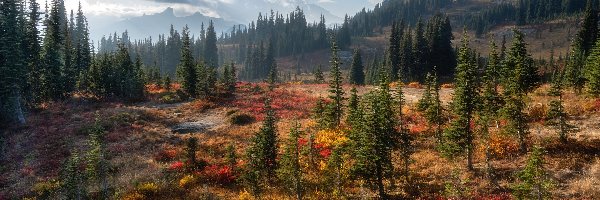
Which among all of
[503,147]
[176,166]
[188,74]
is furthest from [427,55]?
[176,166]

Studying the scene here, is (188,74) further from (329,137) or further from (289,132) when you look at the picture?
(289,132)

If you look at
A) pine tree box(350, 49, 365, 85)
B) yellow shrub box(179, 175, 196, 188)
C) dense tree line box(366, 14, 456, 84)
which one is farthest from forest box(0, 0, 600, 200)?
pine tree box(350, 49, 365, 85)

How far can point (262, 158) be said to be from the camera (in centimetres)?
2661

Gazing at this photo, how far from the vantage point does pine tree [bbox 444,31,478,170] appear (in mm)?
24391

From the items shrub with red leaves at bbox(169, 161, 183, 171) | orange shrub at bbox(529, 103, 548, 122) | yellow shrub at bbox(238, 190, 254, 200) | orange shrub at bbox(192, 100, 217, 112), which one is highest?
orange shrub at bbox(529, 103, 548, 122)

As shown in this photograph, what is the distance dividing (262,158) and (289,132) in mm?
2731

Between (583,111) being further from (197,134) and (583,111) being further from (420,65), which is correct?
(420,65)

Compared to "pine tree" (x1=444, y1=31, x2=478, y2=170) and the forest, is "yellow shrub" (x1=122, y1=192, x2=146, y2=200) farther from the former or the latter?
"pine tree" (x1=444, y1=31, x2=478, y2=170)

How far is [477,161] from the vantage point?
2664 centimetres

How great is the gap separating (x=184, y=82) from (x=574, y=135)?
50.0 metres

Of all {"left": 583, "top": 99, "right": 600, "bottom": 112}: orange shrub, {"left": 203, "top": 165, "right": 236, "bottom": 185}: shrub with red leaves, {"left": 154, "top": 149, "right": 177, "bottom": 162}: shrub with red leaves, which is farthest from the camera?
{"left": 154, "top": 149, "right": 177, "bottom": 162}: shrub with red leaves

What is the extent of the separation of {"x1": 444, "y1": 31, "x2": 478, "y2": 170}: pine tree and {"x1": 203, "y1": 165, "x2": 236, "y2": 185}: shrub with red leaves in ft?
49.3

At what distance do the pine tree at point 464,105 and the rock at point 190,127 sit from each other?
90.9 feet

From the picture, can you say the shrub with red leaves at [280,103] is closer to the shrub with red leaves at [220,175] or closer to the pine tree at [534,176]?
the shrub with red leaves at [220,175]
